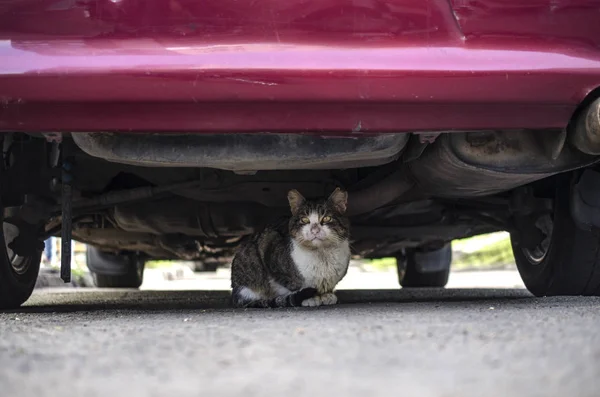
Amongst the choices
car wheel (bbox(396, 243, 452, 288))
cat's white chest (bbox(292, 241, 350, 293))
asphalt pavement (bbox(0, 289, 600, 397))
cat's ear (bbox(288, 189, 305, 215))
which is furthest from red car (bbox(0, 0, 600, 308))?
car wheel (bbox(396, 243, 452, 288))

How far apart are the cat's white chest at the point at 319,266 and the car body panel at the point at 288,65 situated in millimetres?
1260

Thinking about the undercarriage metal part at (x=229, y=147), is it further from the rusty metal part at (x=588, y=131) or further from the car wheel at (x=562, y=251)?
the car wheel at (x=562, y=251)

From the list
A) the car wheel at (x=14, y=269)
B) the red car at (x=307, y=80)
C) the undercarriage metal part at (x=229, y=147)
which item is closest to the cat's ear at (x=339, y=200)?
the red car at (x=307, y=80)

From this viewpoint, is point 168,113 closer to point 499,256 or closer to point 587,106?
point 587,106

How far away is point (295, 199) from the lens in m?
3.62

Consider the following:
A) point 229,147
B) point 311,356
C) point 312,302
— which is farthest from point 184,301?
point 311,356

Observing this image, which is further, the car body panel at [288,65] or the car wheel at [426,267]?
the car wheel at [426,267]

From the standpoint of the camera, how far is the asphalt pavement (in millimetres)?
1409

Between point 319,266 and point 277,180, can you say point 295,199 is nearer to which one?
point 277,180

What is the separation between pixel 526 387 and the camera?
1.39m

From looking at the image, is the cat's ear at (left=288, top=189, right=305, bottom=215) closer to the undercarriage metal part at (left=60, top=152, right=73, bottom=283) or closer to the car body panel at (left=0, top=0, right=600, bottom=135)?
the undercarriage metal part at (left=60, top=152, right=73, bottom=283)

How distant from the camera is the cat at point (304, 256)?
356 cm

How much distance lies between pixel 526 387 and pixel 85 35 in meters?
1.70

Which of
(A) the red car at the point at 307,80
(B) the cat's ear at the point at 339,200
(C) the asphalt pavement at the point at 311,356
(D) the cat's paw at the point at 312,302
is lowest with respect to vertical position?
(D) the cat's paw at the point at 312,302
